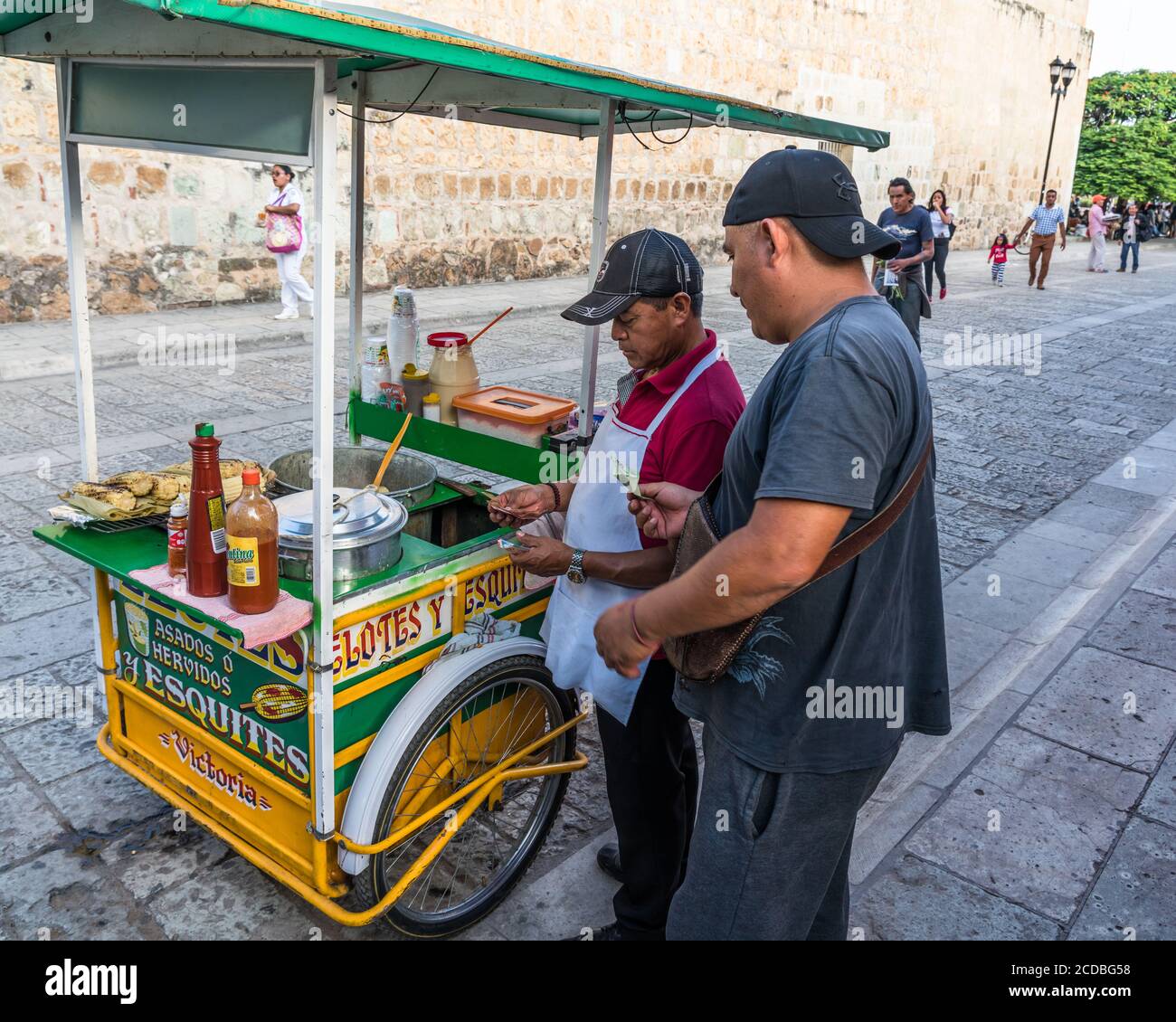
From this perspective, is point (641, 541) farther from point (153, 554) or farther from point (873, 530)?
point (153, 554)

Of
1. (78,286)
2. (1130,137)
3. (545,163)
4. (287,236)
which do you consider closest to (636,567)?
(78,286)

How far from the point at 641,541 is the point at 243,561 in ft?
3.09

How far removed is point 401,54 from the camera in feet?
6.22

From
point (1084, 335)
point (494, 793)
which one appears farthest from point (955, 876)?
point (1084, 335)

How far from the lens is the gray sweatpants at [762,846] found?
1859 mm

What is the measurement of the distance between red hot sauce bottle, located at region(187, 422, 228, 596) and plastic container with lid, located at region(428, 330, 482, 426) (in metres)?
1.22

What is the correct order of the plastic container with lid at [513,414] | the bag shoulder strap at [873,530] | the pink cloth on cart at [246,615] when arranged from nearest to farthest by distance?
the bag shoulder strap at [873,530], the pink cloth on cart at [246,615], the plastic container with lid at [513,414]

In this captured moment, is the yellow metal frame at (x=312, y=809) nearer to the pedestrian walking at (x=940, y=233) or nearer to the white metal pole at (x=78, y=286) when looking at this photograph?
the white metal pole at (x=78, y=286)

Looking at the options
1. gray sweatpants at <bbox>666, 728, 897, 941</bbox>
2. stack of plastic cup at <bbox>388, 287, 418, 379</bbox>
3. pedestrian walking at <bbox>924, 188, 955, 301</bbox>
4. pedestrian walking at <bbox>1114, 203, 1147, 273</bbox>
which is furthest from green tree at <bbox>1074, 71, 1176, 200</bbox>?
gray sweatpants at <bbox>666, 728, 897, 941</bbox>

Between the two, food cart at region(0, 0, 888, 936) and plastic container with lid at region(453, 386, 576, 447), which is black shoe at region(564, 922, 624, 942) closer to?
food cart at region(0, 0, 888, 936)

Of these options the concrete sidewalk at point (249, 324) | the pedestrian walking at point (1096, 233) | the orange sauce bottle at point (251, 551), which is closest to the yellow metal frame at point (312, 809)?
the orange sauce bottle at point (251, 551)
